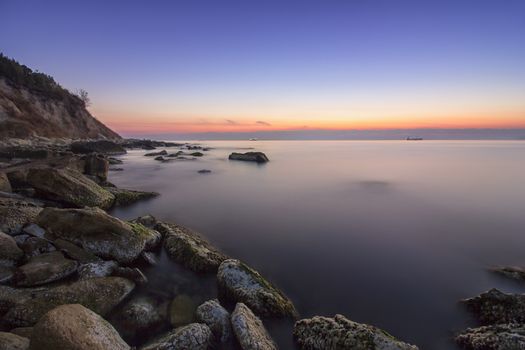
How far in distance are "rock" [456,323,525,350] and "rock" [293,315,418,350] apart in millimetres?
1545

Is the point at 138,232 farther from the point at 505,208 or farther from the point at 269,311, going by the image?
the point at 505,208

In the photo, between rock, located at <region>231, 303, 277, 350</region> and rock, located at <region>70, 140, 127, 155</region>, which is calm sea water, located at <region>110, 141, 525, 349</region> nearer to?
rock, located at <region>231, 303, 277, 350</region>

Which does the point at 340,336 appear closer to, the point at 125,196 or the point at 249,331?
the point at 249,331

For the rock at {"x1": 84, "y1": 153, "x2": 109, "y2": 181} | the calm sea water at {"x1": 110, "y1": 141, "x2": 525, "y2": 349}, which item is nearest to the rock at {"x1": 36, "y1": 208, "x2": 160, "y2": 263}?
the calm sea water at {"x1": 110, "y1": 141, "x2": 525, "y2": 349}

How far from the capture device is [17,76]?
6103 cm

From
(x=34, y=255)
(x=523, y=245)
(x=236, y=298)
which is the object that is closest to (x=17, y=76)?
(x=34, y=255)

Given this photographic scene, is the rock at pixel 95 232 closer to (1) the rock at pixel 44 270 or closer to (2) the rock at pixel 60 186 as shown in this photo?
(1) the rock at pixel 44 270

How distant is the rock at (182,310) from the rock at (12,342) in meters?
2.36

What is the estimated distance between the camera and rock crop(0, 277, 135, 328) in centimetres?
503

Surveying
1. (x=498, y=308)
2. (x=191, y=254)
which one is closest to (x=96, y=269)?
(x=191, y=254)

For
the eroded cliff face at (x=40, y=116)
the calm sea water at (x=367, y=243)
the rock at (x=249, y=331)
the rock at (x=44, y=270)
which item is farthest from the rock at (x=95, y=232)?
the eroded cliff face at (x=40, y=116)

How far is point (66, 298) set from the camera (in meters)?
5.55

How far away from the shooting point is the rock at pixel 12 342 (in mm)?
3631

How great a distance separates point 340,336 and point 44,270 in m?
6.75
